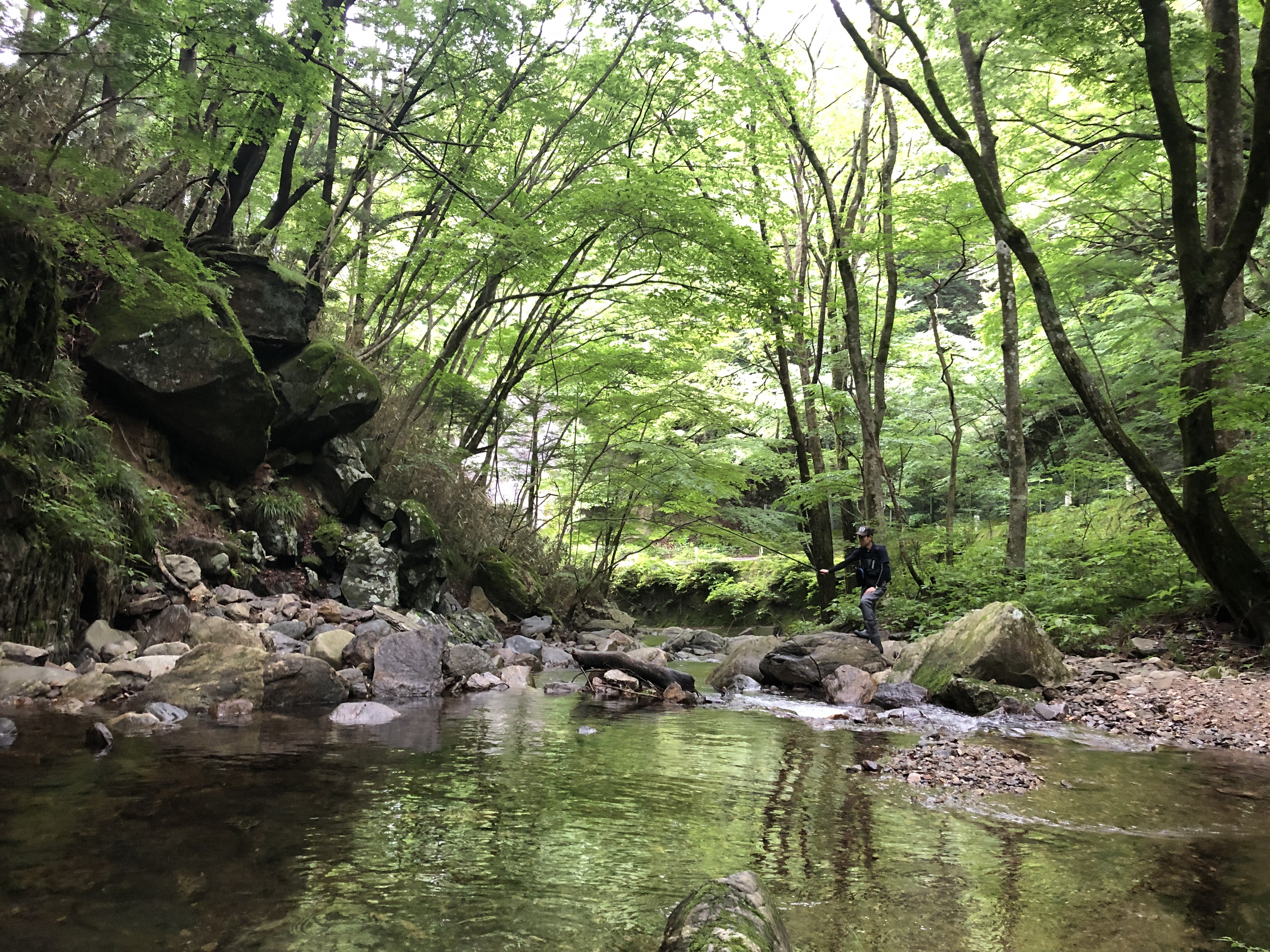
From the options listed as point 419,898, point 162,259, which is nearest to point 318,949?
point 419,898

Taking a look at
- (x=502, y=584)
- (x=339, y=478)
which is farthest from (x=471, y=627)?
(x=339, y=478)

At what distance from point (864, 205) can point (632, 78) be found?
23.3 ft

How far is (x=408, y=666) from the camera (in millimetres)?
6945

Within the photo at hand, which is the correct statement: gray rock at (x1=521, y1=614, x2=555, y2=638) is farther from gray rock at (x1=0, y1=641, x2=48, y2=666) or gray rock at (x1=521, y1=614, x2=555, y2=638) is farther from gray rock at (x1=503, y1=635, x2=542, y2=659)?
gray rock at (x1=0, y1=641, x2=48, y2=666)

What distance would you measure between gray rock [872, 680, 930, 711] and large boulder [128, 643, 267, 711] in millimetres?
5582

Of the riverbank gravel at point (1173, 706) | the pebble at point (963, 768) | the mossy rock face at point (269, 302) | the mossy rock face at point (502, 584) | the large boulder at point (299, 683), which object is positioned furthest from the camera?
the mossy rock face at point (502, 584)

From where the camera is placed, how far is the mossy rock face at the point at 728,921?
6.02 feet

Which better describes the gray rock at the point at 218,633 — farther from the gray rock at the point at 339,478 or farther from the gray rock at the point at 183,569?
the gray rock at the point at 339,478

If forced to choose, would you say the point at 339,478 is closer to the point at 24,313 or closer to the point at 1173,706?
the point at 24,313

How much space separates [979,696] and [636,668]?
3.53 m

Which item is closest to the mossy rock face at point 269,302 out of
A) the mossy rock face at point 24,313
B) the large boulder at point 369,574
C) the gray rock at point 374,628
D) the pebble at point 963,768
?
the large boulder at point 369,574

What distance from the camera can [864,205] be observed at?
1622cm

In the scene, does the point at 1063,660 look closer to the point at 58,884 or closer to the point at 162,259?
the point at 58,884

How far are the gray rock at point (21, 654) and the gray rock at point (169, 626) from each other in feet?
3.60
